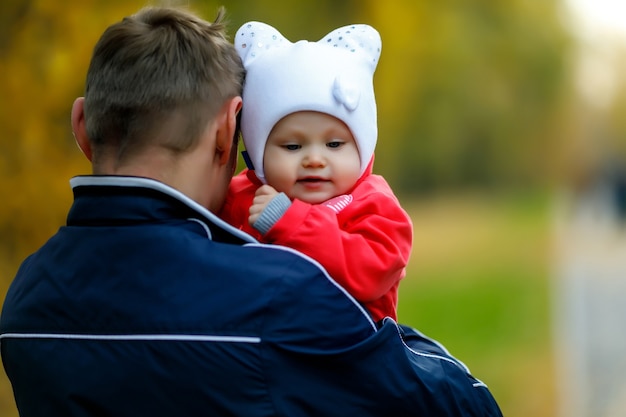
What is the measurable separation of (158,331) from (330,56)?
756mm

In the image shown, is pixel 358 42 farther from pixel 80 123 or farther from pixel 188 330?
pixel 188 330

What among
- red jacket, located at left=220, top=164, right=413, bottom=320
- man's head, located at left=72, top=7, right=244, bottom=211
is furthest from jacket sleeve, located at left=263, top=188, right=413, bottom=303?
man's head, located at left=72, top=7, right=244, bottom=211

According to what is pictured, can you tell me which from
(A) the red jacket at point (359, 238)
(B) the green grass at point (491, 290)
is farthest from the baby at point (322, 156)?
(B) the green grass at point (491, 290)

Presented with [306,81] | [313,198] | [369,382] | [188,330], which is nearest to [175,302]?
[188,330]

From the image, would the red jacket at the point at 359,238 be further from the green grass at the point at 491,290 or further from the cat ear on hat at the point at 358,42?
the green grass at the point at 491,290

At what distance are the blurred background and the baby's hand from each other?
2592mm

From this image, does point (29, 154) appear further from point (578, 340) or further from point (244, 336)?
point (578, 340)

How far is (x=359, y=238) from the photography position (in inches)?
91.3

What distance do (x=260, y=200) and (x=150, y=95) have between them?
0.35 meters

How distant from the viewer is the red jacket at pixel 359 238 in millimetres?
2270

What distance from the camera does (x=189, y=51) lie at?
2.23m

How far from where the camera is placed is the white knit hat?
7.87 ft

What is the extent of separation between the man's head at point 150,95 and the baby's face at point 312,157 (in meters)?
0.20

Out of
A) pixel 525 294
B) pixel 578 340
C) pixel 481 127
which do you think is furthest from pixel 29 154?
pixel 481 127
